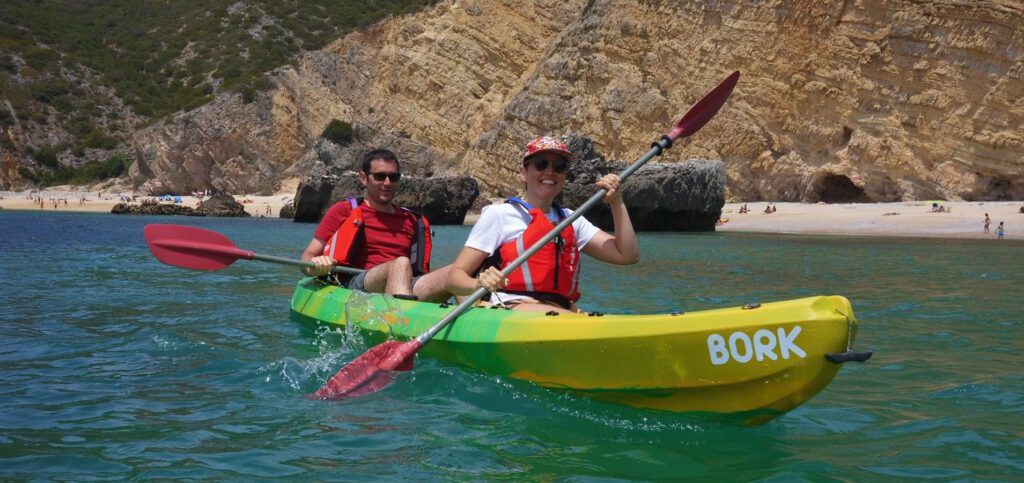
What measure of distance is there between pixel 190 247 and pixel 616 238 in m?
3.51

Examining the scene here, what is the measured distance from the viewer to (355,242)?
6180mm

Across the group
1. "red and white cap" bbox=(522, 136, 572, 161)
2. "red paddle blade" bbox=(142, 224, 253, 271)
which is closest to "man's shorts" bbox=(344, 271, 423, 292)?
"red paddle blade" bbox=(142, 224, 253, 271)

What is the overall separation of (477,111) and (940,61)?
1834 centimetres

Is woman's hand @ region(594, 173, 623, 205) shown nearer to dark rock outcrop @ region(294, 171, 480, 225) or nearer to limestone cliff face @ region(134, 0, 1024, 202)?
dark rock outcrop @ region(294, 171, 480, 225)

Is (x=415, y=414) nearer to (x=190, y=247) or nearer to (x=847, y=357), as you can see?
Answer: (x=847, y=357)

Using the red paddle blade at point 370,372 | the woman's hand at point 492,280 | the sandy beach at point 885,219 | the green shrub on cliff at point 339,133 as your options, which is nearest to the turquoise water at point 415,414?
the red paddle blade at point 370,372

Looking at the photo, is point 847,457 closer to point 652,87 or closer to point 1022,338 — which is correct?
point 1022,338

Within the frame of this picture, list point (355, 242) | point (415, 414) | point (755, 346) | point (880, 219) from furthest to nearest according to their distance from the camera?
1. point (880, 219)
2. point (355, 242)
3. point (415, 414)
4. point (755, 346)

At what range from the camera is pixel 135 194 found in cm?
4725

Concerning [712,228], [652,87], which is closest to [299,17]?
[652,87]

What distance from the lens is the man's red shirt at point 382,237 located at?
616cm

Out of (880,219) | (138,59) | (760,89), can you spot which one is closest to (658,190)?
(880,219)

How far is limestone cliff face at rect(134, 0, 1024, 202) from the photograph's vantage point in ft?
92.2

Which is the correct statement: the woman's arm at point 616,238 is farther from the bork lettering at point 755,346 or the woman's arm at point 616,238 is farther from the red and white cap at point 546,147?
the bork lettering at point 755,346
